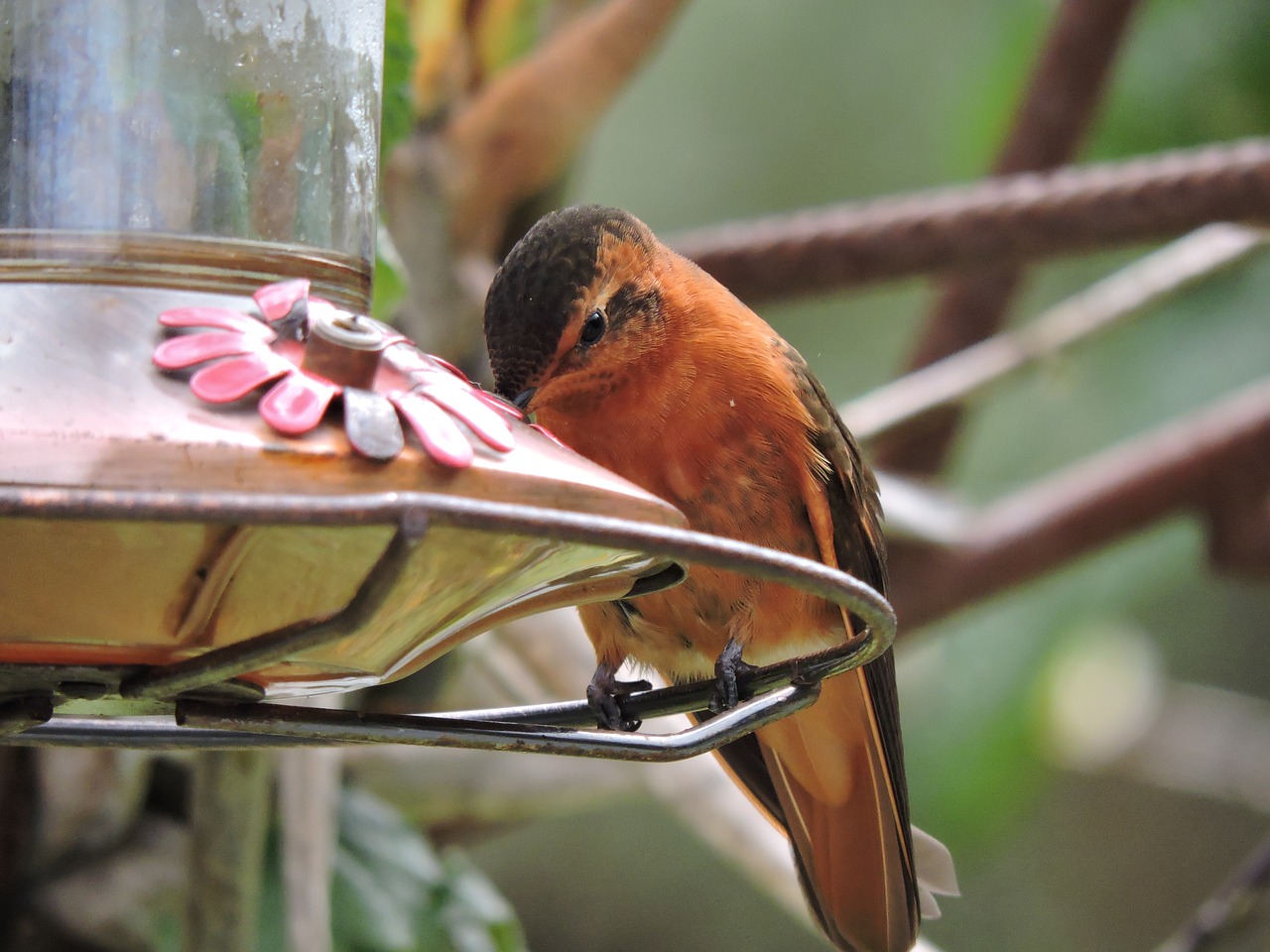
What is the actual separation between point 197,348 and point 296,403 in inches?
4.1

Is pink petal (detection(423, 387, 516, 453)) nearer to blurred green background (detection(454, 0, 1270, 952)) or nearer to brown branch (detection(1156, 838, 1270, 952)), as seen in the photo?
brown branch (detection(1156, 838, 1270, 952))

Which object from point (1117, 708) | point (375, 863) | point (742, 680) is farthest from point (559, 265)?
point (1117, 708)

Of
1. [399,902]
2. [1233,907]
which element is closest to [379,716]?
[399,902]

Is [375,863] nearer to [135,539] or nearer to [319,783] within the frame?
[319,783]

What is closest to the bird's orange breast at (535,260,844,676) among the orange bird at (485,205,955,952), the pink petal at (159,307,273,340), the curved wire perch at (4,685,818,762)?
the orange bird at (485,205,955,952)

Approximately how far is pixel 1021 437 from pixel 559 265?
189 inches

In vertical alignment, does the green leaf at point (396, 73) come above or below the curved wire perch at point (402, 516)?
below

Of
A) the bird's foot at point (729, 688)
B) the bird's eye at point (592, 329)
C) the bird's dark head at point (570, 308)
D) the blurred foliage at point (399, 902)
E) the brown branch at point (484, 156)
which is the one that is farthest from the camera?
the brown branch at point (484, 156)

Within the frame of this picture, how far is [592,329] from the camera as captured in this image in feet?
6.59

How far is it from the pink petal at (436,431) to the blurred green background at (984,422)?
4442 mm

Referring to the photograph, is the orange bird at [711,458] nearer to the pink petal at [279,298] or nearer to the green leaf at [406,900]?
the pink petal at [279,298]

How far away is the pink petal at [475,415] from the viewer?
3.90 feet

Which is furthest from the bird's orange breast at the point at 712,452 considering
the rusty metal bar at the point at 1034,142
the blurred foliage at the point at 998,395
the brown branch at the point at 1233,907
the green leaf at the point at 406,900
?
the blurred foliage at the point at 998,395

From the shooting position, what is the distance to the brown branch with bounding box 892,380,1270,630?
4.03 meters
